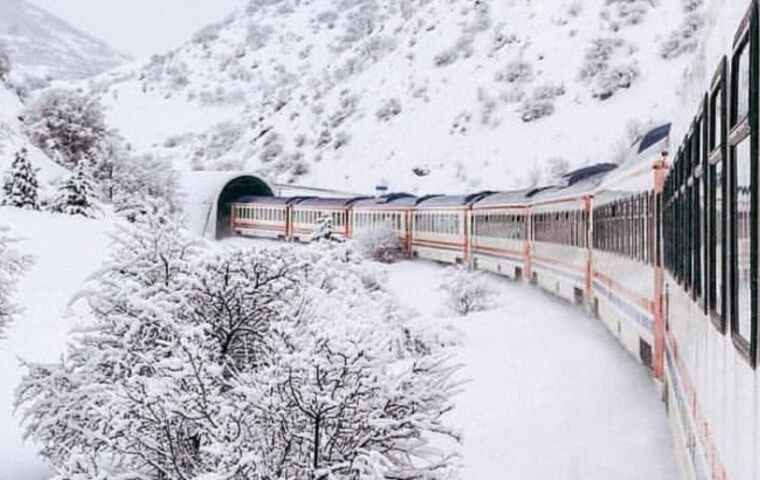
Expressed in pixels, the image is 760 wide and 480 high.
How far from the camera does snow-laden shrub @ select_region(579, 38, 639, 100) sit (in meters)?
51.5

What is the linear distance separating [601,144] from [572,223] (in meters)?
28.2

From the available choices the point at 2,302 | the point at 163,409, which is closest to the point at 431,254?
the point at 2,302

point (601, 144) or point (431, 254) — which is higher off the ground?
point (601, 144)

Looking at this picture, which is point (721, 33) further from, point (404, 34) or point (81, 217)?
point (404, 34)

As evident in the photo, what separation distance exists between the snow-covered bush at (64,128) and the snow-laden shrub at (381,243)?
14.7 meters

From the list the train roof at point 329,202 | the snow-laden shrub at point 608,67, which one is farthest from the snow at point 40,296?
the snow-laden shrub at point 608,67

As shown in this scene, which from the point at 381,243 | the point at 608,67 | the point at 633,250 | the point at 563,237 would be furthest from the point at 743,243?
the point at 608,67

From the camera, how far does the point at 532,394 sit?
604 inches

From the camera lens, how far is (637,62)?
172 feet

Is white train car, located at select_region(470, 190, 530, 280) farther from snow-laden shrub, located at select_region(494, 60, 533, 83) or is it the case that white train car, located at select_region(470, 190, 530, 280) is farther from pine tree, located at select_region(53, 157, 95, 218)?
snow-laden shrub, located at select_region(494, 60, 533, 83)

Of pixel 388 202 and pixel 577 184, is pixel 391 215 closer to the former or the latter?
pixel 388 202

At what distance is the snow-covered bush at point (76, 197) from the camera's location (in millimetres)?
38062

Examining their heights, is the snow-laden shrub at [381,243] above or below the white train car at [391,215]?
below

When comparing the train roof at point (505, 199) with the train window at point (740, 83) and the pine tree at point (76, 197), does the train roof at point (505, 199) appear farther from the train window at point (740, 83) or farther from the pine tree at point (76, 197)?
the train window at point (740, 83)
